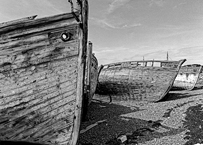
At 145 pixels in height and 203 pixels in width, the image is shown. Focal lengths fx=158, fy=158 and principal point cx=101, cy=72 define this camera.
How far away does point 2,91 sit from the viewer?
13.6ft

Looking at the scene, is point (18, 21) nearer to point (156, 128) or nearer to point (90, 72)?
point (90, 72)

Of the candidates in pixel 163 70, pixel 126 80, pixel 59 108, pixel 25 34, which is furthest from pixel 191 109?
pixel 25 34

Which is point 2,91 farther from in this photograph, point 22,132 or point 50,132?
point 50,132

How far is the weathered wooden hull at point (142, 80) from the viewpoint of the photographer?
12359 millimetres

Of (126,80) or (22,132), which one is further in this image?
(126,80)

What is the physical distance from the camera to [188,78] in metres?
21.5

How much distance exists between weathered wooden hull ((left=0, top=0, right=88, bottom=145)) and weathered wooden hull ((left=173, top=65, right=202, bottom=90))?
805 inches

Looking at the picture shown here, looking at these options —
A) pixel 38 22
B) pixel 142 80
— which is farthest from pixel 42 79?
pixel 142 80

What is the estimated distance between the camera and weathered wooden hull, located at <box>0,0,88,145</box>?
13.7 feet

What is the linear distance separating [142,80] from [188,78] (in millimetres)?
12419

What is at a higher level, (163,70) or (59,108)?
(59,108)

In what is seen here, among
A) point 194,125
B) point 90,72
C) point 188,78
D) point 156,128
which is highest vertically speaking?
point 90,72

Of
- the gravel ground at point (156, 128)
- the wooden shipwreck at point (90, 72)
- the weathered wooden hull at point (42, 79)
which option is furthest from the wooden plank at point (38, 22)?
the gravel ground at point (156, 128)

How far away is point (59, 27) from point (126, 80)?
30.6 ft
